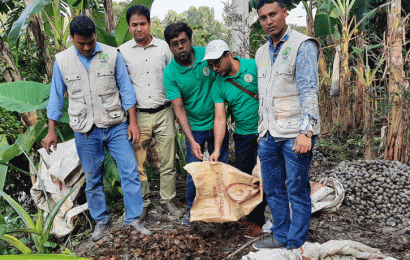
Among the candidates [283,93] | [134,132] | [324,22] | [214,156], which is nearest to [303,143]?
[283,93]

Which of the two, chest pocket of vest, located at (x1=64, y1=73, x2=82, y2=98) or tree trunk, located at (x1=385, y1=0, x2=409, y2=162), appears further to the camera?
tree trunk, located at (x1=385, y1=0, x2=409, y2=162)

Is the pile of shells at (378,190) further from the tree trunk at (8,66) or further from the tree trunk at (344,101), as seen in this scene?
the tree trunk at (8,66)

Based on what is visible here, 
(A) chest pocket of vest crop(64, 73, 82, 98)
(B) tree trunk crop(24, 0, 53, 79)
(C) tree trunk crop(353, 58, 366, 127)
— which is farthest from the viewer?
(C) tree trunk crop(353, 58, 366, 127)

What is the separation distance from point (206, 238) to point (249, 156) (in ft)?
2.59

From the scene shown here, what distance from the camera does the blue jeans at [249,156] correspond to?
277cm

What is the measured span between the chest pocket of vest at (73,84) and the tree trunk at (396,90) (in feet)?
11.2

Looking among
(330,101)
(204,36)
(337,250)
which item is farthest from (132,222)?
(330,101)

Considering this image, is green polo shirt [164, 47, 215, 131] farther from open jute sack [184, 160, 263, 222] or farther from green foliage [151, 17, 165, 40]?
green foliage [151, 17, 165, 40]

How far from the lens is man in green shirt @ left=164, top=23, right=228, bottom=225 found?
2.79 m

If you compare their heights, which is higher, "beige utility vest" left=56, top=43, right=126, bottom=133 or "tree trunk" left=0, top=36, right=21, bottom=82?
"tree trunk" left=0, top=36, right=21, bottom=82

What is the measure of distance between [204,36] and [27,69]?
257 centimetres

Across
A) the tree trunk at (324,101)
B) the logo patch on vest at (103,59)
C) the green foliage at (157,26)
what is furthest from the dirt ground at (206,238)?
the tree trunk at (324,101)

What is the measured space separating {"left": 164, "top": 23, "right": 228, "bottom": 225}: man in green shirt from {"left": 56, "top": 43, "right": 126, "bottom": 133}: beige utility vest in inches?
19.5

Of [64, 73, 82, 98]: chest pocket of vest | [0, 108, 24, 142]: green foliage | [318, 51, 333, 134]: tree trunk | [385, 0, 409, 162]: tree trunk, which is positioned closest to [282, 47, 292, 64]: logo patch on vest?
[64, 73, 82, 98]: chest pocket of vest
